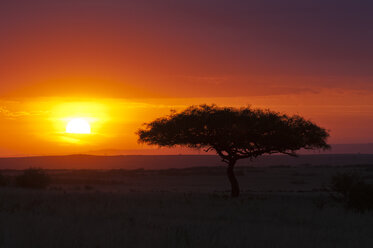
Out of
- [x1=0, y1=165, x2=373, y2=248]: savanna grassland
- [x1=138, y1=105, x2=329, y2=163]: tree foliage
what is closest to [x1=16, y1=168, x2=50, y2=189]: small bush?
[x1=138, y1=105, x2=329, y2=163]: tree foliage

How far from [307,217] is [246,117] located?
1616 centimetres

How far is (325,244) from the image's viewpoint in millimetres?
15695

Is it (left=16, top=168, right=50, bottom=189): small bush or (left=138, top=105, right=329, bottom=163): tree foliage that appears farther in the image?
(left=16, top=168, right=50, bottom=189): small bush

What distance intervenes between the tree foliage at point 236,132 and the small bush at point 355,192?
726 centimetres

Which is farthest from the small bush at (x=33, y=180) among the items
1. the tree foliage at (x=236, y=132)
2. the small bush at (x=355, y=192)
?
the small bush at (x=355, y=192)

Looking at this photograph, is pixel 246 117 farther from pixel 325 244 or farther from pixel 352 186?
pixel 325 244

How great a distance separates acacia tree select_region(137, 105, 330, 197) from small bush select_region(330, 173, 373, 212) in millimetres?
7237

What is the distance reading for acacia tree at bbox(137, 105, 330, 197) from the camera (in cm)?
3966

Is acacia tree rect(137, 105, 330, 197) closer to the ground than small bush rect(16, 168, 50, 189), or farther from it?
farther from it

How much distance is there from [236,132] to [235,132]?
3.2 inches

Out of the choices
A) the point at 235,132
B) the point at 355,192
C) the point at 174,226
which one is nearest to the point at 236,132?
the point at 235,132

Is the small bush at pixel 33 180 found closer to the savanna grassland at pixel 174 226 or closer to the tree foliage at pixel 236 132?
the tree foliage at pixel 236 132

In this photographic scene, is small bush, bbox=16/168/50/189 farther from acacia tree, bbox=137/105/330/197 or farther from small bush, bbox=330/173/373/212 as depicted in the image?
small bush, bbox=330/173/373/212

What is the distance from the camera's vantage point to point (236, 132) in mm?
39594
